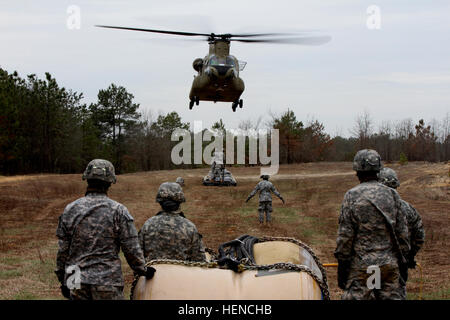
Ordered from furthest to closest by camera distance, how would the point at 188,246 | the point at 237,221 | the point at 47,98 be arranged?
the point at 47,98, the point at 237,221, the point at 188,246

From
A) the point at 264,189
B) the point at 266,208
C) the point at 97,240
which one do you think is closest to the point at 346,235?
the point at 97,240

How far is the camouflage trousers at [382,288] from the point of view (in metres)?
5.16

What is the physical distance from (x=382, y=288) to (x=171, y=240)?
7.52 ft

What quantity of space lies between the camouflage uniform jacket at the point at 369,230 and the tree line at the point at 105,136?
36500mm

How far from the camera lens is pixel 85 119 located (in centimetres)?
6031

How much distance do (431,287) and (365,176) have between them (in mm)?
4995

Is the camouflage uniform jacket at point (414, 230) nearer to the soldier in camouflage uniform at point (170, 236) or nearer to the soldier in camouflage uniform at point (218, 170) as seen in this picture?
the soldier in camouflage uniform at point (170, 236)

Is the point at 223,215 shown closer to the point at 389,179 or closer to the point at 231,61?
the point at 231,61

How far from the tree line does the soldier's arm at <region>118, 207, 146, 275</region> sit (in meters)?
35.8

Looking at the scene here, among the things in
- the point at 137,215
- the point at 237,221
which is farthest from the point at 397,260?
the point at 137,215

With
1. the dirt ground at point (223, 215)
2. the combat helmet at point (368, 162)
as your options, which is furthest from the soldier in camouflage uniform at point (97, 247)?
the dirt ground at point (223, 215)

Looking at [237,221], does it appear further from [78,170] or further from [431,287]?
[78,170]

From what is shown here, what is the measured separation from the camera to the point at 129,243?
489 centimetres
